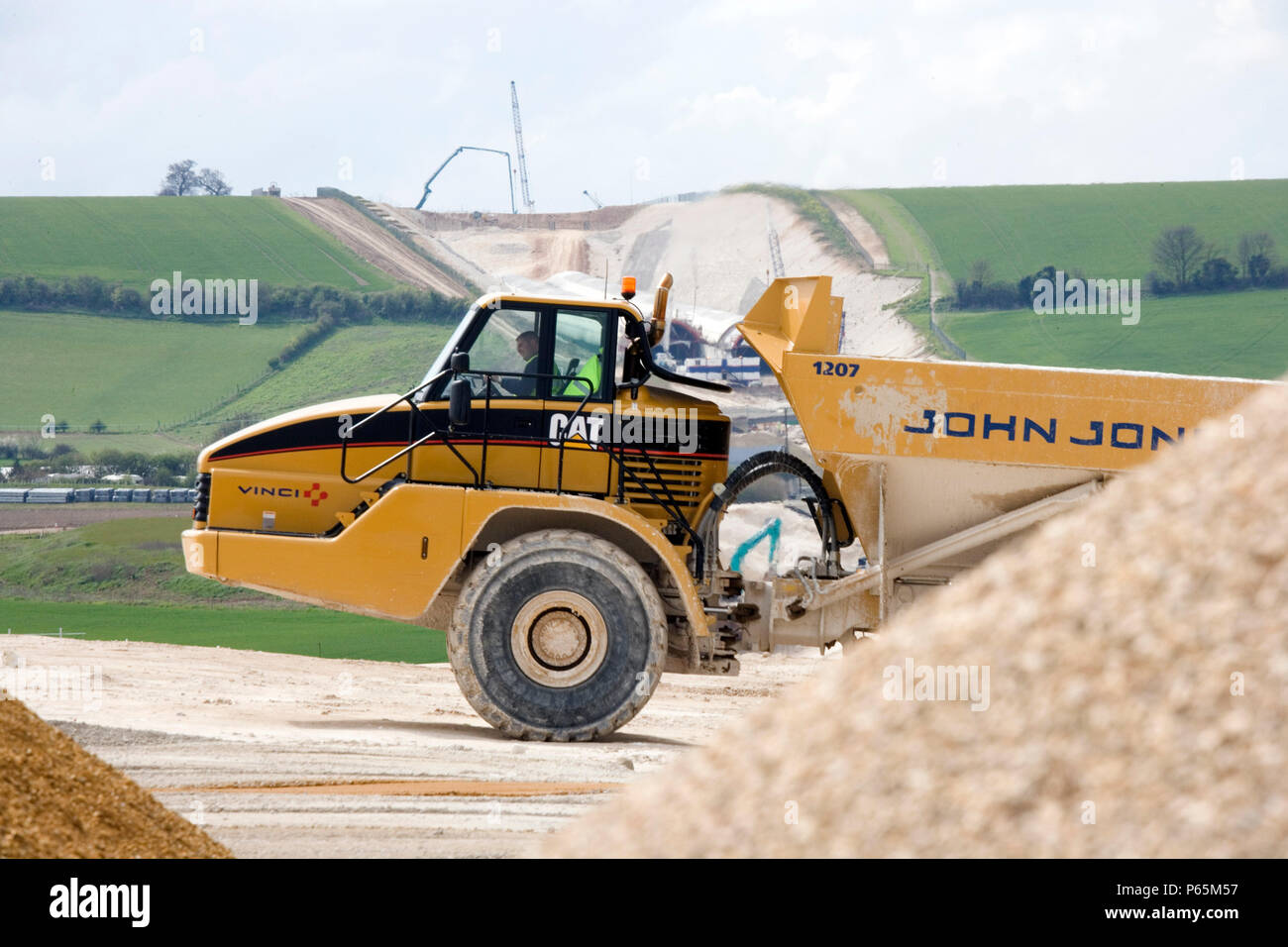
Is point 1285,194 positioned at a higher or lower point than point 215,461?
higher

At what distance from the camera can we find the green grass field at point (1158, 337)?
50.7 meters

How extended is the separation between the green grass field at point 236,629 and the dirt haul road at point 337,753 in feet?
16.7

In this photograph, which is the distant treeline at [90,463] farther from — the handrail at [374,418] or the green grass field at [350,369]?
the handrail at [374,418]

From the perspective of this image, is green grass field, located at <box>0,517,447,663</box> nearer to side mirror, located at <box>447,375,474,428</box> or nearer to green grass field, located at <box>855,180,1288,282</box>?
side mirror, located at <box>447,375,474,428</box>

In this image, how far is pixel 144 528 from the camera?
30.2 metres

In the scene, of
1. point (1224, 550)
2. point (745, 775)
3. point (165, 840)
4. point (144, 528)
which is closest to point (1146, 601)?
point (1224, 550)

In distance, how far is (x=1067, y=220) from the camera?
67812 mm

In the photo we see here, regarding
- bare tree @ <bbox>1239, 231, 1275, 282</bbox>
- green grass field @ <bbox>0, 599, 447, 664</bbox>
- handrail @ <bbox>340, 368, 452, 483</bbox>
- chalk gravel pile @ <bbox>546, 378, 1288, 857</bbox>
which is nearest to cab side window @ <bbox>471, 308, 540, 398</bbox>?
handrail @ <bbox>340, 368, 452, 483</bbox>

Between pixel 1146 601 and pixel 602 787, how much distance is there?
3.84 metres

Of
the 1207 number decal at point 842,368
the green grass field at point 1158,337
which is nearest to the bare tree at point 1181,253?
the green grass field at point 1158,337

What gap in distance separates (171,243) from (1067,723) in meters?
69.7
